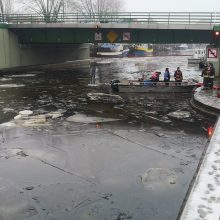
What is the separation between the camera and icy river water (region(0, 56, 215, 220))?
750 cm

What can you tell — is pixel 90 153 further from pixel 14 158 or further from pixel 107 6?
pixel 107 6

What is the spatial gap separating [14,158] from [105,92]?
14.7 metres

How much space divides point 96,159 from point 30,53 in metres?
40.3

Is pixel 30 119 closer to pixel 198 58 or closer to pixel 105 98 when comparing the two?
pixel 105 98

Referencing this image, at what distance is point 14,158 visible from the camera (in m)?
10.7

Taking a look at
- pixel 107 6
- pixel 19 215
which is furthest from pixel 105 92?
pixel 107 6

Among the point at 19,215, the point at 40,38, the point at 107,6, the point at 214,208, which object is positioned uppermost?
the point at 107,6

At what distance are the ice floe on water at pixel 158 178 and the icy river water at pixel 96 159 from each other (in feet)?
0.08

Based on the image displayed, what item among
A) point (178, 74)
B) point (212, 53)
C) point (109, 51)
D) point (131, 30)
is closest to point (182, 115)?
point (212, 53)

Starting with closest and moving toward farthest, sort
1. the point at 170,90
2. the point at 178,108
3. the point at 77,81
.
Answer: the point at 178,108 → the point at 170,90 → the point at 77,81

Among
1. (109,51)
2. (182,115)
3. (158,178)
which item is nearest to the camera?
(158,178)

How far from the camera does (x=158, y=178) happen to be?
357 inches

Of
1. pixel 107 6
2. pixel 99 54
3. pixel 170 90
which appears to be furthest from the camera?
pixel 107 6

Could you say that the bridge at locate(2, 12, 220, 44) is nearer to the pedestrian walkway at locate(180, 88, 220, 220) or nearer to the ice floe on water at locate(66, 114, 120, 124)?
the ice floe on water at locate(66, 114, 120, 124)
